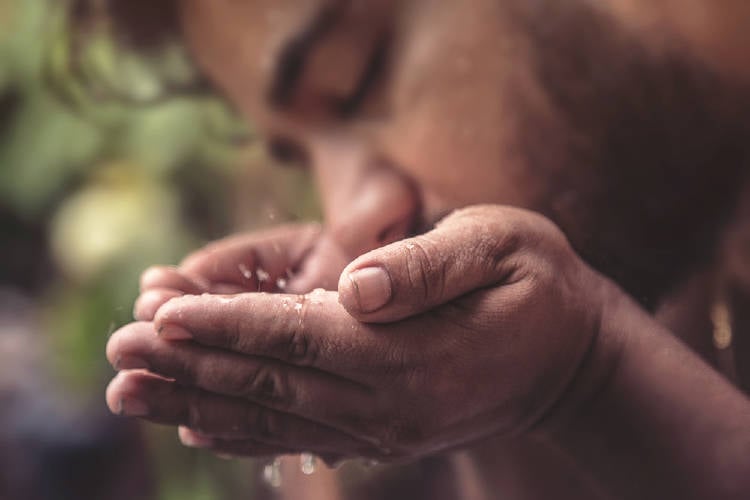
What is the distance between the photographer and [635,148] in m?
0.45

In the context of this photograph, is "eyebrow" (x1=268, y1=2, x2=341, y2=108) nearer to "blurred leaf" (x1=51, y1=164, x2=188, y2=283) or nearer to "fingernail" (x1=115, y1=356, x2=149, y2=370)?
"blurred leaf" (x1=51, y1=164, x2=188, y2=283)

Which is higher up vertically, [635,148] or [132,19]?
[132,19]

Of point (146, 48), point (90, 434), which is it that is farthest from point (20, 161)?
point (90, 434)

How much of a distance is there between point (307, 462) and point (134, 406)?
110mm

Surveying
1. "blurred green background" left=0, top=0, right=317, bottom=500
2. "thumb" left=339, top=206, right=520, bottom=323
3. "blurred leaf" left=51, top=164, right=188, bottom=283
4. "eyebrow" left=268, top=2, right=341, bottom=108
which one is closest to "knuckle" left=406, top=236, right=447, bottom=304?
"thumb" left=339, top=206, right=520, bottom=323

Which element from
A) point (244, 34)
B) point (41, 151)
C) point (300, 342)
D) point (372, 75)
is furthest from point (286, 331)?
point (41, 151)

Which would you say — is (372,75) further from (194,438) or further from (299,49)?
(194,438)

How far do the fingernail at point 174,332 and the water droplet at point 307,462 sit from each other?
11 centimetres

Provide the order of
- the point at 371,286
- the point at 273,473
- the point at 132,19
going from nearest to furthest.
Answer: the point at 371,286, the point at 273,473, the point at 132,19

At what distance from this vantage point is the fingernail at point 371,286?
0.33 metres

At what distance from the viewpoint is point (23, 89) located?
1262 mm

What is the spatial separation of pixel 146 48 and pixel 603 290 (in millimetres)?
706

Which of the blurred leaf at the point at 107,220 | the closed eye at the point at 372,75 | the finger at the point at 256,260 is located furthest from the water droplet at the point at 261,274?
the blurred leaf at the point at 107,220

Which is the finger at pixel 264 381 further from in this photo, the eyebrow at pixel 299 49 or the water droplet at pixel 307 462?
the eyebrow at pixel 299 49
